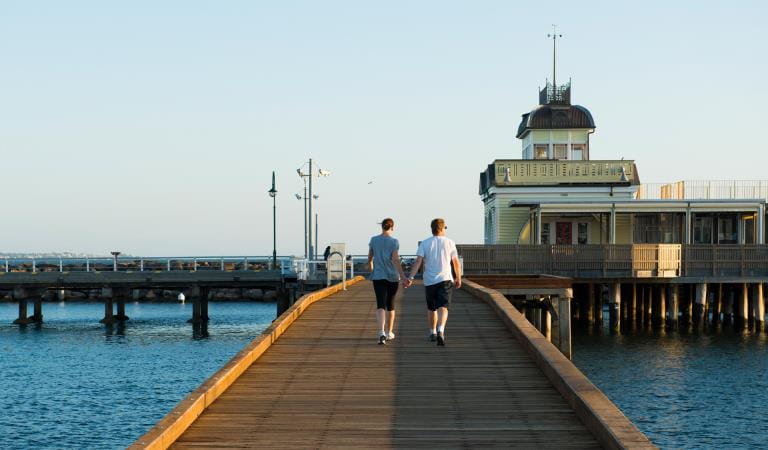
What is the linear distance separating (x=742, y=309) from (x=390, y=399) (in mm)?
38951

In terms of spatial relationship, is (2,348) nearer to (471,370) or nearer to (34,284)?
(34,284)

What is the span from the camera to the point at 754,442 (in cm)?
2088

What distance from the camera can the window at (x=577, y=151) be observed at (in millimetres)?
56316

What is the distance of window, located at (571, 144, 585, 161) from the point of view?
5632 cm

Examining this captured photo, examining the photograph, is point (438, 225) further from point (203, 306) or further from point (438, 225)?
point (203, 306)

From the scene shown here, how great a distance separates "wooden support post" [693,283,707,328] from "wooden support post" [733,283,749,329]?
1.82 m

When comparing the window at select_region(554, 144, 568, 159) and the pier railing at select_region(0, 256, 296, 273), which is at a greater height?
the window at select_region(554, 144, 568, 159)

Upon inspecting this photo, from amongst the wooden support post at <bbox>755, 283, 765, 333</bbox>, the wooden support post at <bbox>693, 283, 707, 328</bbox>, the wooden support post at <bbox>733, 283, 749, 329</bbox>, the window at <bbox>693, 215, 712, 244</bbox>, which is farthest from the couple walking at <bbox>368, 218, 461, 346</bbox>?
the window at <bbox>693, 215, 712, 244</bbox>

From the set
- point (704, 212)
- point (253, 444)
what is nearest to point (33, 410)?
point (253, 444)

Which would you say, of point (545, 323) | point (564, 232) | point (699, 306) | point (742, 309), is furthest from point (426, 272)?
point (564, 232)

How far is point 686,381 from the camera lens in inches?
1155

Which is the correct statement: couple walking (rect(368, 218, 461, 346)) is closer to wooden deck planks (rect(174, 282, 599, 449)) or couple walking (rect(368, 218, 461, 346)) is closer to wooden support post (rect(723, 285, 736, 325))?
wooden deck planks (rect(174, 282, 599, 449))

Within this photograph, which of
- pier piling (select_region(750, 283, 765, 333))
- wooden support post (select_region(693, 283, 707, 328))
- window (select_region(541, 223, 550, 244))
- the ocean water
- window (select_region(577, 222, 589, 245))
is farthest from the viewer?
window (select_region(577, 222, 589, 245))

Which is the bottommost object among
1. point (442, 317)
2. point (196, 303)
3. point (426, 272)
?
point (196, 303)
